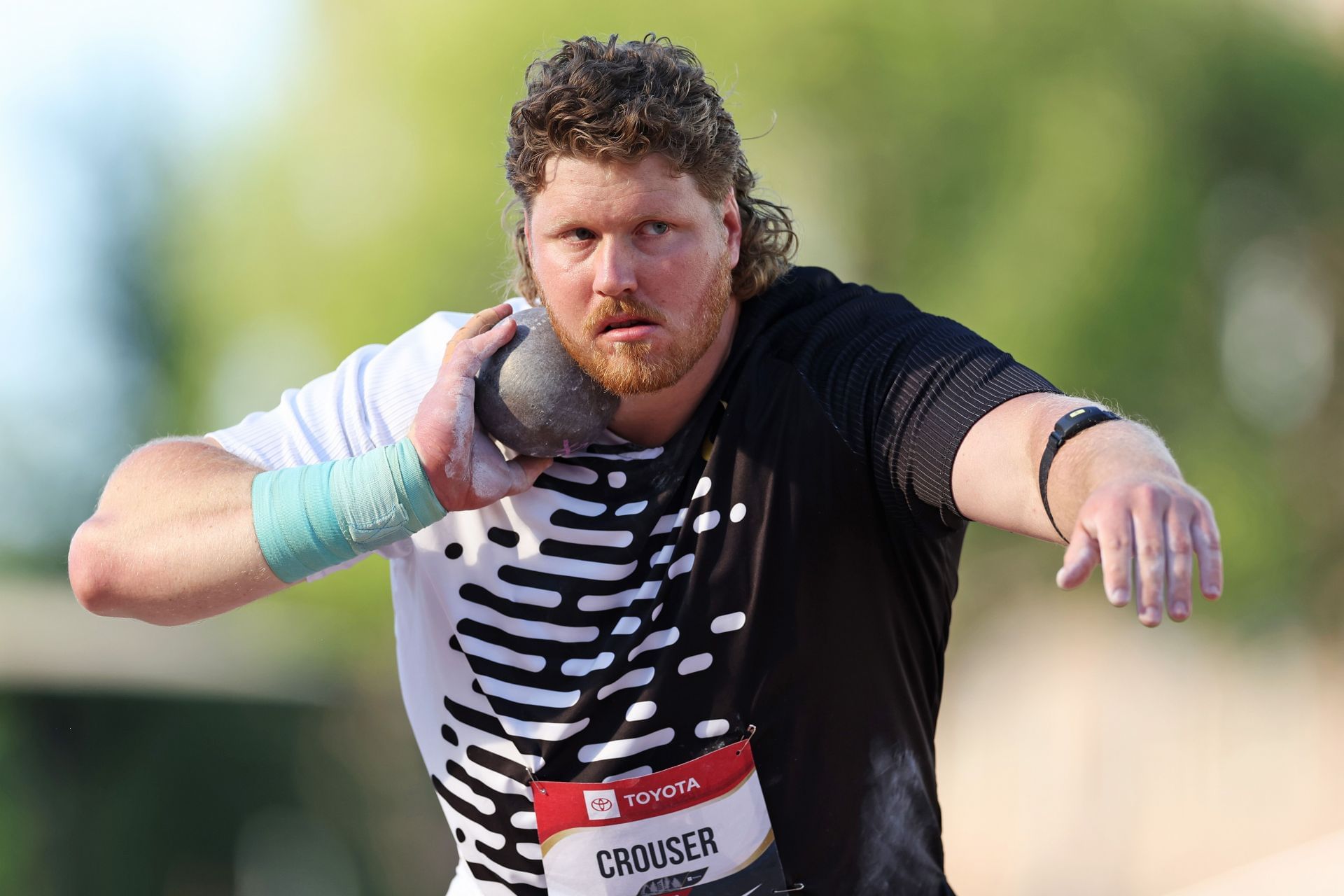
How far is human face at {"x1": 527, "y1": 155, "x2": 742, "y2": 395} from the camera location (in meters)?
2.54

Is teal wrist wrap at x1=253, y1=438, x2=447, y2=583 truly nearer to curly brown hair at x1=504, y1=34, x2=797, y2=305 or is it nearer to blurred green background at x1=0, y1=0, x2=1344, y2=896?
curly brown hair at x1=504, y1=34, x2=797, y2=305

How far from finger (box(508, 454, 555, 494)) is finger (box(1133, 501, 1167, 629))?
50.8 inches

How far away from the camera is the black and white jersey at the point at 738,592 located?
99.9 inches

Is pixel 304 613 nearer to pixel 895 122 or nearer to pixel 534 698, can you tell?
pixel 895 122

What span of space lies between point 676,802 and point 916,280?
28.2 feet

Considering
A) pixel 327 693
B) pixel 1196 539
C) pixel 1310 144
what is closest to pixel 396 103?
pixel 327 693

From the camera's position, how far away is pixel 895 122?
35.3ft

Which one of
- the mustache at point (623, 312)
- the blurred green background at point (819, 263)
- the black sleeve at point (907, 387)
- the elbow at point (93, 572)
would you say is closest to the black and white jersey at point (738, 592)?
the black sleeve at point (907, 387)

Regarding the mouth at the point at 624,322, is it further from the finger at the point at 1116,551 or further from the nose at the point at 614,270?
the finger at the point at 1116,551

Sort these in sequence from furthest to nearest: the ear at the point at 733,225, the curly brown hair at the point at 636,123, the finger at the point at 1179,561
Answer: the ear at the point at 733,225
the curly brown hair at the point at 636,123
the finger at the point at 1179,561

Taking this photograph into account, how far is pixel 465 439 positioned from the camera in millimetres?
2457

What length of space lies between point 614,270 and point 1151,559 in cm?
124

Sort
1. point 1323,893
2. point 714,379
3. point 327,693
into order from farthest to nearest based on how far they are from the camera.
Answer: point 327,693 < point 1323,893 < point 714,379

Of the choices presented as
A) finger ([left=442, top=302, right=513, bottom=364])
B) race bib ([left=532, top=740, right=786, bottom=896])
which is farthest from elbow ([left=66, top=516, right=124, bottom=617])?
race bib ([left=532, top=740, right=786, bottom=896])
